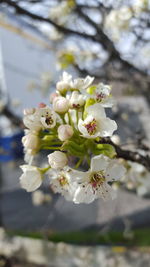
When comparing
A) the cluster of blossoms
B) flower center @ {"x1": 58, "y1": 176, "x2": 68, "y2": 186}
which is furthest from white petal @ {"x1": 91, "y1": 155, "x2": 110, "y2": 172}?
flower center @ {"x1": 58, "y1": 176, "x2": 68, "y2": 186}

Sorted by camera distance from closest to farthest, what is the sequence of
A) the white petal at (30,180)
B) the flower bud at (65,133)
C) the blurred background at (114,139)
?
the flower bud at (65,133) < the white petal at (30,180) < the blurred background at (114,139)

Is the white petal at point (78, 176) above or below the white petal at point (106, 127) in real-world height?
below

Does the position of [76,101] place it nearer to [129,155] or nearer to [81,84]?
[81,84]

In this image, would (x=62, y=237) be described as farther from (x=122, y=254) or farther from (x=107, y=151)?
(x=107, y=151)


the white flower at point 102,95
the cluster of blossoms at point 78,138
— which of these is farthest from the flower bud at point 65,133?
the white flower at point 102,95

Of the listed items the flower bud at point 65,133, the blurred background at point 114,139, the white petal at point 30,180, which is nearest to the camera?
the flower bud at point 65,133

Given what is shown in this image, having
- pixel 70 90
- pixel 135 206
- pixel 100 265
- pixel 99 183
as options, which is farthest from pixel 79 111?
pixel 135 206

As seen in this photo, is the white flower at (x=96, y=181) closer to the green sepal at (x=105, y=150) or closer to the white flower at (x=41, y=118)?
the green sepal at (x=105, y=150)

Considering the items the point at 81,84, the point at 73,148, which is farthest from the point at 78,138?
the point at 81,84
